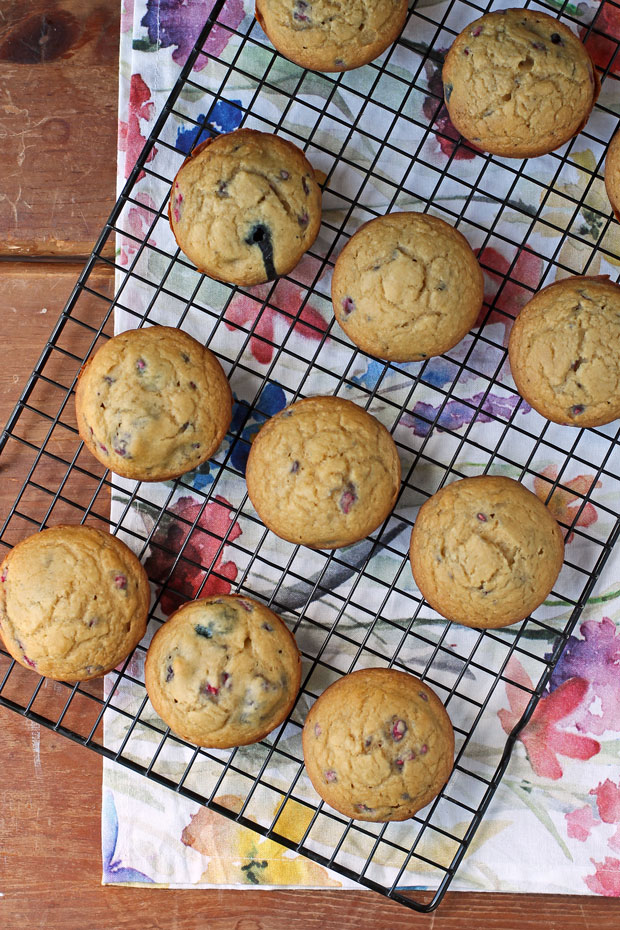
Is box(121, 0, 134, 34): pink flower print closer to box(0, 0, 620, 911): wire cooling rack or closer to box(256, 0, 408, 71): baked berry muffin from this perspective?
box(0, 0, 620, 911): wire cooling rack

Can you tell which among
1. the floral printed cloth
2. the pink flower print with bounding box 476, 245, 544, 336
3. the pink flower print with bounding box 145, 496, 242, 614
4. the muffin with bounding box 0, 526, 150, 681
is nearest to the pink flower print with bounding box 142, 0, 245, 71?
the floral printed cloth

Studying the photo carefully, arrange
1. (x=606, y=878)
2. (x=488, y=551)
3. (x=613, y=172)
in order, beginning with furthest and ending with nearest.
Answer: (x=606, y=878), (x=613, y=172), (x=488, y=551)

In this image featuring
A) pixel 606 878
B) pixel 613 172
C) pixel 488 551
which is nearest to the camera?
pixel 488 551

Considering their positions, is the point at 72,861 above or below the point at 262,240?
below

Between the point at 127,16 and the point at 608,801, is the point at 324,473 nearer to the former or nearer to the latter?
the point at 608,801

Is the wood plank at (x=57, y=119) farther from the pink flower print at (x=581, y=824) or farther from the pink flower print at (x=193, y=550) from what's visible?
→ the pink flower print at (x=581, y=824)

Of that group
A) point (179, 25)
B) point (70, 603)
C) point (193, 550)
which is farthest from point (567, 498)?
point (179, 25)

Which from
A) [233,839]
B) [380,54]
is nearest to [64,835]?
[233,839]
